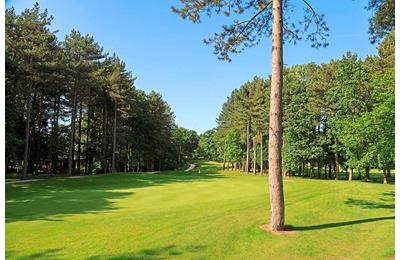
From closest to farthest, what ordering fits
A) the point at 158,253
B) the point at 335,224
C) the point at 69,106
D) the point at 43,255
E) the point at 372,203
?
1. the point at 43,255
2. the point at 158,253
3. the point at 335,224
4. the point at 372,203
5. the point at 69,106

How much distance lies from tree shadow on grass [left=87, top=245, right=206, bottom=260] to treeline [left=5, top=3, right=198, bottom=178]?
20.0 meters

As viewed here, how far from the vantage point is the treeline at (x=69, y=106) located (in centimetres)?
2756

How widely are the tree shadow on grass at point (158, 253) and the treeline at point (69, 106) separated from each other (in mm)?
19984

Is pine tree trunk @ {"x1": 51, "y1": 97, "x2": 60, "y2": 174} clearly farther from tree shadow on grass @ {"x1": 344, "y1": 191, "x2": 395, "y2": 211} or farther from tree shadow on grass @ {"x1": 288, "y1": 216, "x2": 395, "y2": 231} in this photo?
tree shadow on grass @ {"x1": 288, "y1": 216, "x2": 395, "y2": 231}

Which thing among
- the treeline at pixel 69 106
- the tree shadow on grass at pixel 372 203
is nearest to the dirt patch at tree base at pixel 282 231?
the tree shadow on grass at pixel 372 203

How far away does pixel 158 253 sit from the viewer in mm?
6621

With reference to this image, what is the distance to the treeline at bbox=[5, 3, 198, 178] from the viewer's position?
2756 centimetres

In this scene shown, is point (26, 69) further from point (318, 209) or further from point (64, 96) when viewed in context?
point (318, 209)

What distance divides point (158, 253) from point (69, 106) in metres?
40.8

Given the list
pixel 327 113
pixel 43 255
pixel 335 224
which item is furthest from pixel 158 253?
pixel 327 113

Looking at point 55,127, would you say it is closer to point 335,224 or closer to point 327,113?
point 327,113

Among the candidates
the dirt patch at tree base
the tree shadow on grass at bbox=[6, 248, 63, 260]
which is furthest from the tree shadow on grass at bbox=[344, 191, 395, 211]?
the tree shadow on grass at bbox=[6, 248, 63, 260]

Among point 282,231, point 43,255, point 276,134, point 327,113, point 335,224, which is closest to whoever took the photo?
point 43,255

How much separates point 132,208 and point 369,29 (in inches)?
387
